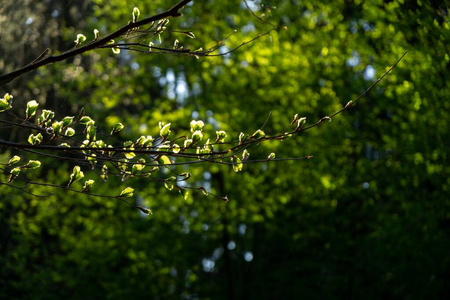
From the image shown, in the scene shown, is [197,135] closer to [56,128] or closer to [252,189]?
[56,128]

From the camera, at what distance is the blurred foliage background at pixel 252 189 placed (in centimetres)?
779

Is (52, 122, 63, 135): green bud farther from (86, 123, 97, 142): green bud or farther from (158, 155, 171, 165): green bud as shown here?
(158, 155, 171, 165): green bud

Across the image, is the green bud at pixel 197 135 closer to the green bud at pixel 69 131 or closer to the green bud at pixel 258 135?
the green bud at pixel 258 135

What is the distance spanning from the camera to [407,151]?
7.14 metres

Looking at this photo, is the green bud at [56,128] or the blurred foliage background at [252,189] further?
the blurred foliage background at [252,189]

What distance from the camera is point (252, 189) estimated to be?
8.65 m

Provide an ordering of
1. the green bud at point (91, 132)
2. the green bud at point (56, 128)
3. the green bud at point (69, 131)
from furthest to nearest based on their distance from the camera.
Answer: the green bud at point (69, 131)
the green bud at point (91, 132)
the green bud at point (56, 128)

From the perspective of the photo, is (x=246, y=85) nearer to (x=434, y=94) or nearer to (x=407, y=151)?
(x=407, y=151)

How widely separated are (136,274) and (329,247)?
2937 millimetres

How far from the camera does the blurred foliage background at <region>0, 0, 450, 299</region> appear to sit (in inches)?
307

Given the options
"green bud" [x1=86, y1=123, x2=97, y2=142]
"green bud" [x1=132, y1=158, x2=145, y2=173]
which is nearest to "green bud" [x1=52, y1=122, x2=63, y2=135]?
"green bud" [x1=86, y1=123, x2=97, y2=142]

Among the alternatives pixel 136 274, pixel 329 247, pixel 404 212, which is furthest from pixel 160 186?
pixel 404 212

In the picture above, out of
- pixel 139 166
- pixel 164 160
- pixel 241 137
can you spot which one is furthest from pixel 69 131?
pixel 241 137

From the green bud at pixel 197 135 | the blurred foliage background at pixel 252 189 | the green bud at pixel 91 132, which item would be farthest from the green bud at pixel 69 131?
the blurred foliage background at pixel 252 189
